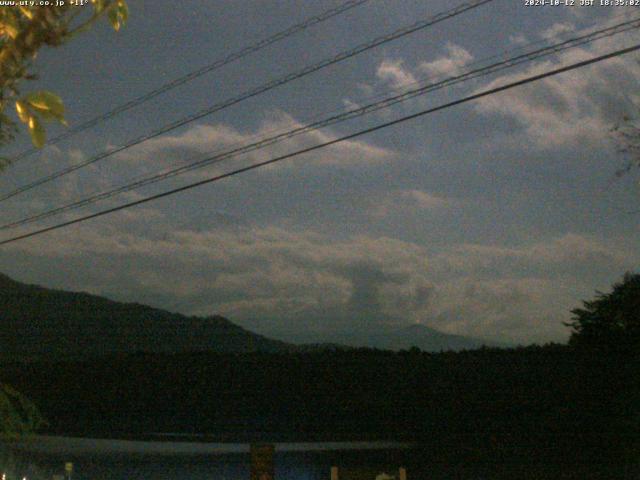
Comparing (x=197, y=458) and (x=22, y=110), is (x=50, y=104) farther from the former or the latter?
(x=197, y=458)

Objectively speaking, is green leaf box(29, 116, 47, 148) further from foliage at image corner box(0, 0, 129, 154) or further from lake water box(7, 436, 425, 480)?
lake water box(7, 436, 425, 480)

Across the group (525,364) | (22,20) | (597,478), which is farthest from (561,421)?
(22,20)

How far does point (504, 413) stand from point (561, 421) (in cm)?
396

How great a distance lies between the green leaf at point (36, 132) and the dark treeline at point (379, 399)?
26.6 m

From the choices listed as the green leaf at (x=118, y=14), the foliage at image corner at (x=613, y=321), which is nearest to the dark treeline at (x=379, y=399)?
the foliage at image corner at (x=613, y=321)

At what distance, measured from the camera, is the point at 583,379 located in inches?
1448

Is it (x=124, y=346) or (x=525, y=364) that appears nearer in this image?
(x=525, y=364)

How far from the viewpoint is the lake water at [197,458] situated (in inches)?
1007

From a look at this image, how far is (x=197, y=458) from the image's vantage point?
104 feet

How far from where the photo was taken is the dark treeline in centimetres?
3541

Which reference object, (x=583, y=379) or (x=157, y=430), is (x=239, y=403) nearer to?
(x=157, y=430)

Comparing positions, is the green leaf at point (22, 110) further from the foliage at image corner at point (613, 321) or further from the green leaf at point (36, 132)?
the foliage at image corner at point (613, 321)

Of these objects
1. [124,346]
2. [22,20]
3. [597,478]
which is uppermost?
[124,346]

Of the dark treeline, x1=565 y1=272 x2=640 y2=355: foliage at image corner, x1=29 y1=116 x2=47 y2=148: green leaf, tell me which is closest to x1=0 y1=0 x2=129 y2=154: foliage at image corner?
x1=29 y1=116 x2=47 y2=148: green leaf
